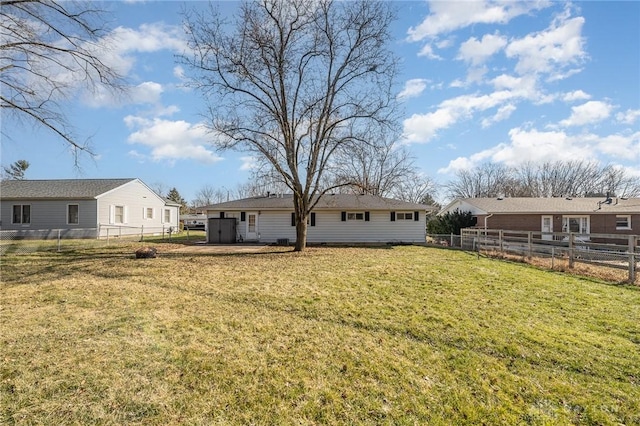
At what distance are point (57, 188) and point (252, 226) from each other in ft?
47.5

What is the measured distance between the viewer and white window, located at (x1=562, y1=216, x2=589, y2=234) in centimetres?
2373

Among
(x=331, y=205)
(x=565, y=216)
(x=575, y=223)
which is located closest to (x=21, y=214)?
(x=331, y=205)

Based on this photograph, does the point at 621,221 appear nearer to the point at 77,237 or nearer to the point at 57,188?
the point at 77,237

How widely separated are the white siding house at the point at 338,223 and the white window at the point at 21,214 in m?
12.6

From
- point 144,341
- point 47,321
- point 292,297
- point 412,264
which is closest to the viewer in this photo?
point 144,341

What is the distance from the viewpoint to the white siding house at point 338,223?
2089 centimetres

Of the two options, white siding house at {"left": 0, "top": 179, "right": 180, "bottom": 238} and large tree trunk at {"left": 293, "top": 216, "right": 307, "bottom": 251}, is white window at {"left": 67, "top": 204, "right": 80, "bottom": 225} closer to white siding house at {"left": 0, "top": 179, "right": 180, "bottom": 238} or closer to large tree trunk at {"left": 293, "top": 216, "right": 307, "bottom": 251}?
white siding house at {"left": 0, "top": 179, "right": 180, "bottom": 238}

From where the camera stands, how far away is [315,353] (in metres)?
4.30

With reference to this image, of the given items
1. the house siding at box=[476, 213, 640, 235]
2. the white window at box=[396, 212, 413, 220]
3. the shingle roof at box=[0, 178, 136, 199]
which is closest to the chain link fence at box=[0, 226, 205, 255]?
the shingle roof at box=[0, 178, 136, 199]

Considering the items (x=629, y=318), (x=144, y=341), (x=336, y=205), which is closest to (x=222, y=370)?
(x=144, y=341)

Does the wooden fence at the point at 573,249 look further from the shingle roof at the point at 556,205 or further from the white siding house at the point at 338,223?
the shingle roof at the point at 556,205

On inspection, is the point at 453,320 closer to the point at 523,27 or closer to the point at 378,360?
the point at 378,360

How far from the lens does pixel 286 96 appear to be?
15.0 metres

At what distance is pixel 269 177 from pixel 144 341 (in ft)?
35.3
